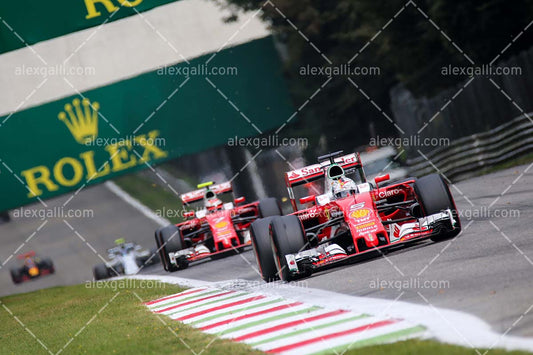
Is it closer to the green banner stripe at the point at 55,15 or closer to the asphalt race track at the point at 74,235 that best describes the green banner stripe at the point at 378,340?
the green banner stripe at the point at 55,15

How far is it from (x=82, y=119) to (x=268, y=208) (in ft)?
33.6

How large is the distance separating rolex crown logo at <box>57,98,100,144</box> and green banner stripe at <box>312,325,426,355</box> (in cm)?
2206

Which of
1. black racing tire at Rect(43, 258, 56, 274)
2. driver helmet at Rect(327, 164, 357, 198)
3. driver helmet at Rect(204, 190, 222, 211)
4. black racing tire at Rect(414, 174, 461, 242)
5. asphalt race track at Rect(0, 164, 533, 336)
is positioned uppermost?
driver helmet at Rect(327, 164, 357, 198)

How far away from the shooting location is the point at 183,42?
95.7ft

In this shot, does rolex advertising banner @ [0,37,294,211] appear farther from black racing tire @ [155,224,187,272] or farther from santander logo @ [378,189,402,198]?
santander logo @ [378,189,402,198]

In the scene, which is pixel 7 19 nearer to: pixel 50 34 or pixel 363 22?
pixel 50 34

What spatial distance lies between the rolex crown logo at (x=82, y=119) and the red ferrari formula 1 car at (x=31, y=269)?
536 cm

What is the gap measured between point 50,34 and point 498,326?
21.7m

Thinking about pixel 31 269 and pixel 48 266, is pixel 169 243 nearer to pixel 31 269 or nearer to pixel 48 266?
pixel 31 269

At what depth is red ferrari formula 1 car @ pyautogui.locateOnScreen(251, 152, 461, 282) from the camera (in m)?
12.0

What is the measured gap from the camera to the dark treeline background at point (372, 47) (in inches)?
1099

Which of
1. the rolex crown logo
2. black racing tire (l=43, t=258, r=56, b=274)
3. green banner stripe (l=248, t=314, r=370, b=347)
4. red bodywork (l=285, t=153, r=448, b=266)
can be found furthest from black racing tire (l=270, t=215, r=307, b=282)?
black racing tire (l=43, t=258, r=56, b=274)

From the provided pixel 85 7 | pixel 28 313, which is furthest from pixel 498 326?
pixel 85 7

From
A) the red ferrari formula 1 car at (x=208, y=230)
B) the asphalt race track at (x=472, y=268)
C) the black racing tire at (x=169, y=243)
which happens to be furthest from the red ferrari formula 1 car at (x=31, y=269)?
the black racing tire at (x=169, y=243)
